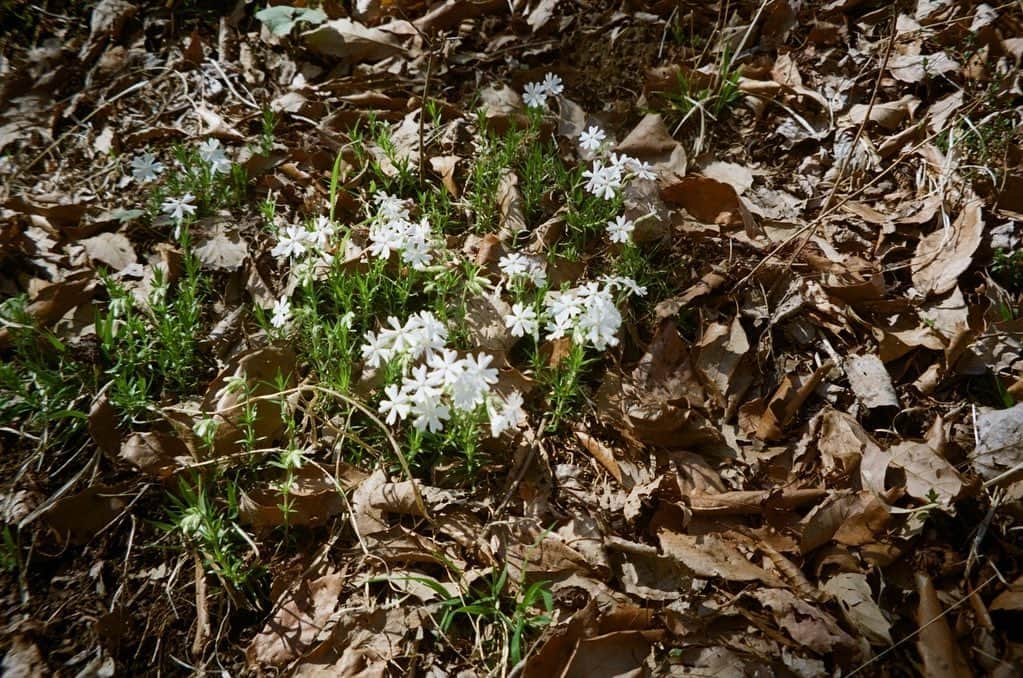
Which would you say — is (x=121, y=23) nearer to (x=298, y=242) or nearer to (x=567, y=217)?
(x=298, y=242)

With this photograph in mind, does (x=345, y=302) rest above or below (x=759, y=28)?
below

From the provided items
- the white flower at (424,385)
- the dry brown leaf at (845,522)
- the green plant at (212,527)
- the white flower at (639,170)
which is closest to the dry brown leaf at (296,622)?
the green plant at (212,527)

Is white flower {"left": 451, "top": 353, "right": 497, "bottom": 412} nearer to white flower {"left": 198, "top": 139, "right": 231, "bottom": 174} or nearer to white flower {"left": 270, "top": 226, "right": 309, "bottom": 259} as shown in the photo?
white flower {"left": 270, "top": 226, "right": 309, "bottom": 259}

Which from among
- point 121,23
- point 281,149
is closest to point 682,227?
point 281,149

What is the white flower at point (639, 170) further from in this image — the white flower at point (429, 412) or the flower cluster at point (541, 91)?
the white flower at point (429, 412)

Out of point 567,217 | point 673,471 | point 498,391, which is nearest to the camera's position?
point 673,471

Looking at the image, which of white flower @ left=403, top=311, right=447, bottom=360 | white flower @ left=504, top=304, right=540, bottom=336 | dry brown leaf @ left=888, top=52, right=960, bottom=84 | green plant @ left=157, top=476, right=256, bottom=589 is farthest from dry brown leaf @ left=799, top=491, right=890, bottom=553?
dry brown leaf @ left=888, top=52, right=960, bottom=84
